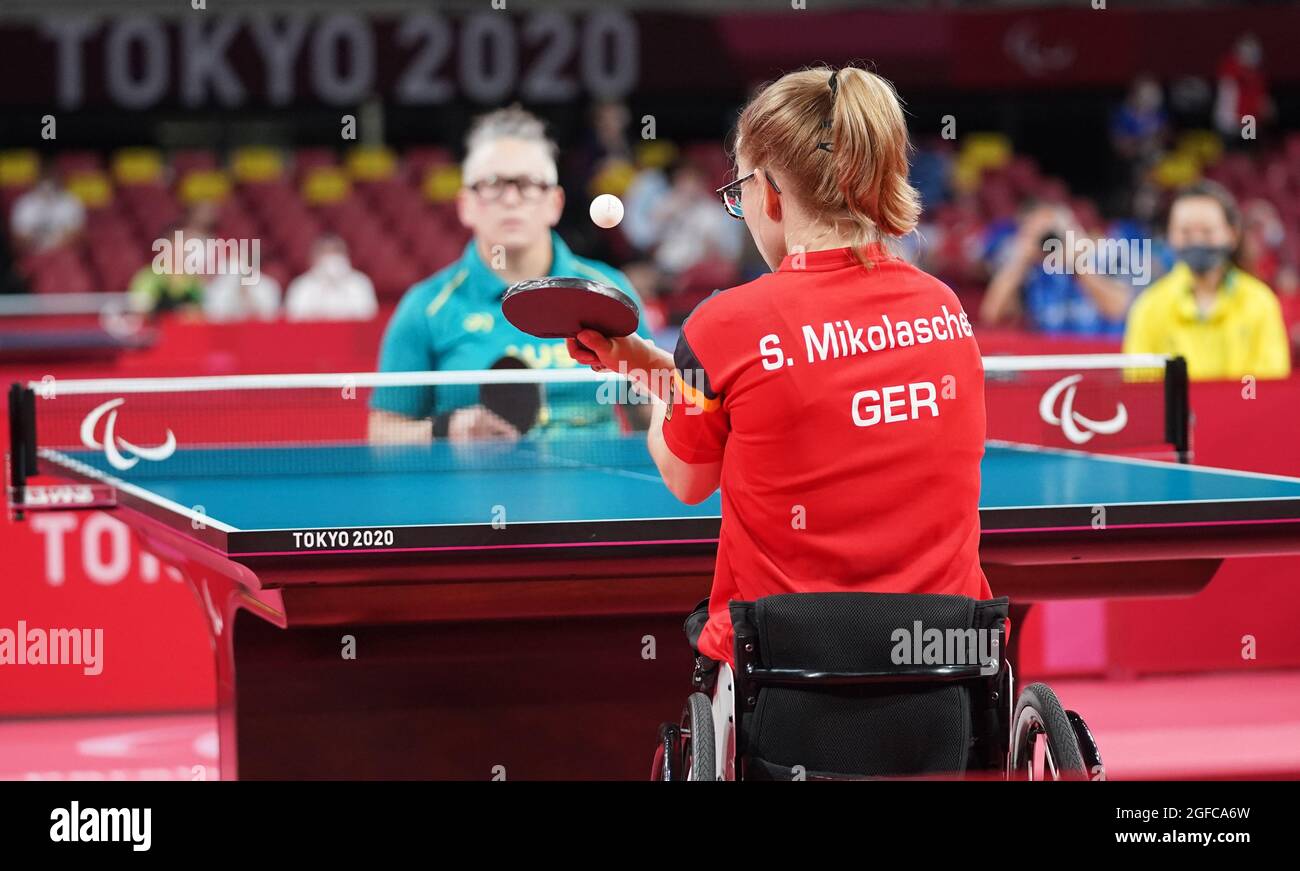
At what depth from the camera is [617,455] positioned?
3.97 meters

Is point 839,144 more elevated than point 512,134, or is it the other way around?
point 512,134

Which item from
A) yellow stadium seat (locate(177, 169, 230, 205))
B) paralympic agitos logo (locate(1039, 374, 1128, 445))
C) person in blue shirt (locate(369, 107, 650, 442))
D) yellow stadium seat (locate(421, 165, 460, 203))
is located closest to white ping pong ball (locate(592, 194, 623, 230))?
person in blue shirt (locate(369, 107, 650, 442))

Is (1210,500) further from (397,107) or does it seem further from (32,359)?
(397,107)

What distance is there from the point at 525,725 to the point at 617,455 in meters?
0.68

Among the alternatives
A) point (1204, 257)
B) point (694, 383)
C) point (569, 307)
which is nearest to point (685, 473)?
point (694, 383)

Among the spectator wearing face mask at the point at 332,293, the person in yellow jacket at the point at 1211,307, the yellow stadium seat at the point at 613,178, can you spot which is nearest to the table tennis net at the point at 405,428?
the person in yellow jacket at the point at 1211,307

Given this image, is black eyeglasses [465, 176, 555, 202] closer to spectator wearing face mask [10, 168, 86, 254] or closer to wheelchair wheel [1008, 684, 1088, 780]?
wheelchair wheel [1008, 684, 1088, 780]

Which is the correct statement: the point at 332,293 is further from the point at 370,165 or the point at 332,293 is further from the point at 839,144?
the point at 839,144

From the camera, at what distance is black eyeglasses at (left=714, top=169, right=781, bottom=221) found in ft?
7.28

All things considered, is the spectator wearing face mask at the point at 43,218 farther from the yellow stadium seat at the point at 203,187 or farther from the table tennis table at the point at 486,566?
the table tennis table at the point at 486,566

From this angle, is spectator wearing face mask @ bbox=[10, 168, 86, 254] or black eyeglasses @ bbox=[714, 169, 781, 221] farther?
spectator wearing face mask @ bbox=[10, 168, 86, 254]

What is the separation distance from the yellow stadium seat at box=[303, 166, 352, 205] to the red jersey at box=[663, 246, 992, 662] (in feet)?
38.8

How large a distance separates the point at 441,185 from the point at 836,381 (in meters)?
11.9

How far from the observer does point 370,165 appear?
14312mm
